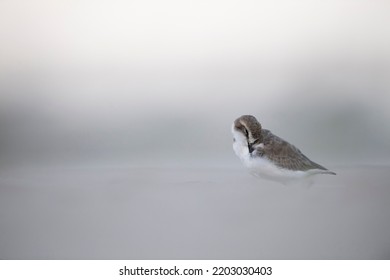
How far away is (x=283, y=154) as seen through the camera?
2.23m

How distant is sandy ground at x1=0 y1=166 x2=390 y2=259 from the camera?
2.20 m

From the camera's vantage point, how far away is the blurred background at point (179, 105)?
2.28 metres

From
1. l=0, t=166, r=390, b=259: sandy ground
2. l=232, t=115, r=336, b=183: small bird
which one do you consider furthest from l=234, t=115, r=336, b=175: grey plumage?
l=0, t=166, r=390, b=259: sandy ground

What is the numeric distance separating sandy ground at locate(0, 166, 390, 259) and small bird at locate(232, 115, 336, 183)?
2.1 inches

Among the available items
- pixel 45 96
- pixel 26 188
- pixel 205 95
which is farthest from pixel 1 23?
pixel 205 95

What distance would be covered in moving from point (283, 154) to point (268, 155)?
0.08 m

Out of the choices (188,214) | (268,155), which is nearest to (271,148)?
(268,155)

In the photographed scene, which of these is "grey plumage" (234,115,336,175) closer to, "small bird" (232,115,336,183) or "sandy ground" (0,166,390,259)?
"small bird" (232,115,336,183)

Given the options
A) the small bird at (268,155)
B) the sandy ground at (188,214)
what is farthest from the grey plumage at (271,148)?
the sandy ground at (188,214)

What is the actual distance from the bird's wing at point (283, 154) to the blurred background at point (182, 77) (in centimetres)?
9

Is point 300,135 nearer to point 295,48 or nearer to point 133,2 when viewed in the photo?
point 295,48

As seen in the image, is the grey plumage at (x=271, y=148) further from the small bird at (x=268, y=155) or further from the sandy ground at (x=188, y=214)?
the sandy ground at (x=188, y=214)

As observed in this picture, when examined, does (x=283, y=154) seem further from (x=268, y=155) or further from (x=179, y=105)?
(x=179, y=105)
